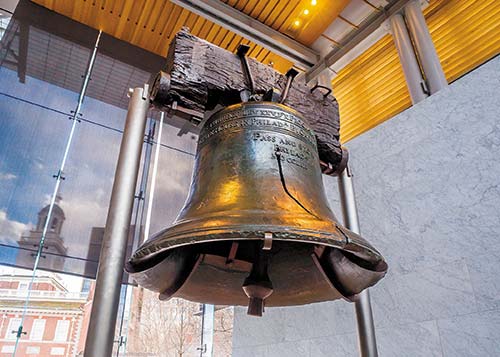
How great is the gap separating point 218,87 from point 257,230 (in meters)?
0.71

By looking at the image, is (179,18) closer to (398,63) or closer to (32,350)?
(398,63)

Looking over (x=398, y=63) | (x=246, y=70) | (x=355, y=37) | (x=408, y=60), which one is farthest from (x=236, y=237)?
(x=355, y=37)

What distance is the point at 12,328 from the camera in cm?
230

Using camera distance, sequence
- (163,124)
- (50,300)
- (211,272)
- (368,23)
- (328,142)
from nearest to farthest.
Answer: (211,272)
(328,142)
(50,300)
(368,23)
(163,124)

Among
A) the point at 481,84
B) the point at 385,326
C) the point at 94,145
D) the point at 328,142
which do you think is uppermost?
the point at 94,145

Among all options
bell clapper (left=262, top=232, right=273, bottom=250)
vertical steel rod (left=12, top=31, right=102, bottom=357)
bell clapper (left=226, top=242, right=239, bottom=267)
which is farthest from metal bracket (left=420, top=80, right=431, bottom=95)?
vertical steel rod (left=12, top=31, right=102, bottom=357)

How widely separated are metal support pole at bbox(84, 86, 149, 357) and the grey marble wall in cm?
156

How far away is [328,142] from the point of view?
5.28 feet

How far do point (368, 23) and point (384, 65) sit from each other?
0.40 metres

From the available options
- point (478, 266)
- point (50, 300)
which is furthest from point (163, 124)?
point (478, 266)

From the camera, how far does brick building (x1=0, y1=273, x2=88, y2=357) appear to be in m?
2.30

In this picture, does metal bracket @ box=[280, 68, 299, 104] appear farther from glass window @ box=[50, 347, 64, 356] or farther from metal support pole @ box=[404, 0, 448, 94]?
glass window @ box=[50, 347, 64, 356]

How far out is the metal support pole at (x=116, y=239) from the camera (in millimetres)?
846

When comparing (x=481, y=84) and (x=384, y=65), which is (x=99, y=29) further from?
(x=481, y=84)
